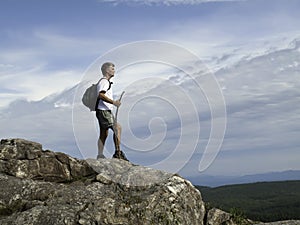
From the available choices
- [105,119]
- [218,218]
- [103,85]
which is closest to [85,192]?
[105,119]

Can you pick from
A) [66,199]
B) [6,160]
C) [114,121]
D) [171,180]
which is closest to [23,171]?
[6,160]

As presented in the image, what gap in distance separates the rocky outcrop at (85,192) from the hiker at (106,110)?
0.77m

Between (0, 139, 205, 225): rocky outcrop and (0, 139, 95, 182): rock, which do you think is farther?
(0, 139, 95, 182): rock

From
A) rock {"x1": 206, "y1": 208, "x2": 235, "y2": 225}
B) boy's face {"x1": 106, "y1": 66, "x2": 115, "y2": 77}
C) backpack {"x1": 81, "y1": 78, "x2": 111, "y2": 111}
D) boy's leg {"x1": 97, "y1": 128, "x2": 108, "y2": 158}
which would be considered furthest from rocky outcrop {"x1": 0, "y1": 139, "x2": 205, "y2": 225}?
boy's face {"x1": 106, "y1": 66, "x2": 115, "y2": 77}

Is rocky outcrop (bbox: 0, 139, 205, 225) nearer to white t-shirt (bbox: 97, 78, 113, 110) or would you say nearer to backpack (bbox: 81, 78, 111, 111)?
white t-shirt (bbox: 97, 78, 113, 110)

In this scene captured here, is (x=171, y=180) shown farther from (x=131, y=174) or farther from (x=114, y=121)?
(x=114, y=121)

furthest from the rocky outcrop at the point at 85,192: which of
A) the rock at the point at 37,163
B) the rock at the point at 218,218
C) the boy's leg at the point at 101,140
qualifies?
the boy's leg at the point at 101,140

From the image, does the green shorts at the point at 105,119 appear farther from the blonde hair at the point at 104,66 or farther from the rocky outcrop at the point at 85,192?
the blonde hair at the point at 104,66

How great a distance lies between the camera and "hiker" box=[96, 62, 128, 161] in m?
18.1

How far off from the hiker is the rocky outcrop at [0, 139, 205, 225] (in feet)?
2.54

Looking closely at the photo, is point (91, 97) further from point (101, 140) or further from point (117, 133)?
point (101, 140)

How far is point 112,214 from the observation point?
14648mm

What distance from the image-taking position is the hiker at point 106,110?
1808 cm

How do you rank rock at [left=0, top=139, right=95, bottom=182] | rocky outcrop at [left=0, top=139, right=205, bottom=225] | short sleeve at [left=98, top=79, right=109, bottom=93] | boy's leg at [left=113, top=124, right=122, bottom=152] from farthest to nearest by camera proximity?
boy's leg at [left=113, top=124, right=122, bottom=152] → short sleeve at [left=98, top=79, right=109, bottom=93] → rock at [left=0, top=139, right=95, bottom=182] → rocky outcrop at [left=0, top=139, right=205, bottom=225]
